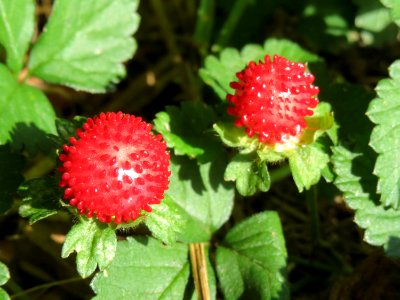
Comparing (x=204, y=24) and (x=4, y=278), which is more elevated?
(x=204, y=24)

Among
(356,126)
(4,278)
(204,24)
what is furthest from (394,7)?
(4,278)

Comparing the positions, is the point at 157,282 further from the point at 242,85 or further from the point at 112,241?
the point at 242,85

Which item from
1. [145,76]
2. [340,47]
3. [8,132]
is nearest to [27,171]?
[8,132]

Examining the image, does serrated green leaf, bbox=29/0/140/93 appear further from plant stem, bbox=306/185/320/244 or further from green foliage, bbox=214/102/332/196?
plant stem, bbox=306/185/320/244

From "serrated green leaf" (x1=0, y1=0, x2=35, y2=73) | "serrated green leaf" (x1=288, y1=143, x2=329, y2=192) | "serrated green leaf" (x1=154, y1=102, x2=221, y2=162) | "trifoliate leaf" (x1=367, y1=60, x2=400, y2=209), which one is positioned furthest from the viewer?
"serrated green leaf" (x1=0, y1=0, x2=35, y2=73)

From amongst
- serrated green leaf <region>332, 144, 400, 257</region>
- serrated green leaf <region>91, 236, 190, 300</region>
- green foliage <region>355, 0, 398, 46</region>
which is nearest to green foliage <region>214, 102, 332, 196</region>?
serrated green leaf <region>332, 144, 400, 257</region>

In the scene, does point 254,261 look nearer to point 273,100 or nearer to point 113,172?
point 273,100
